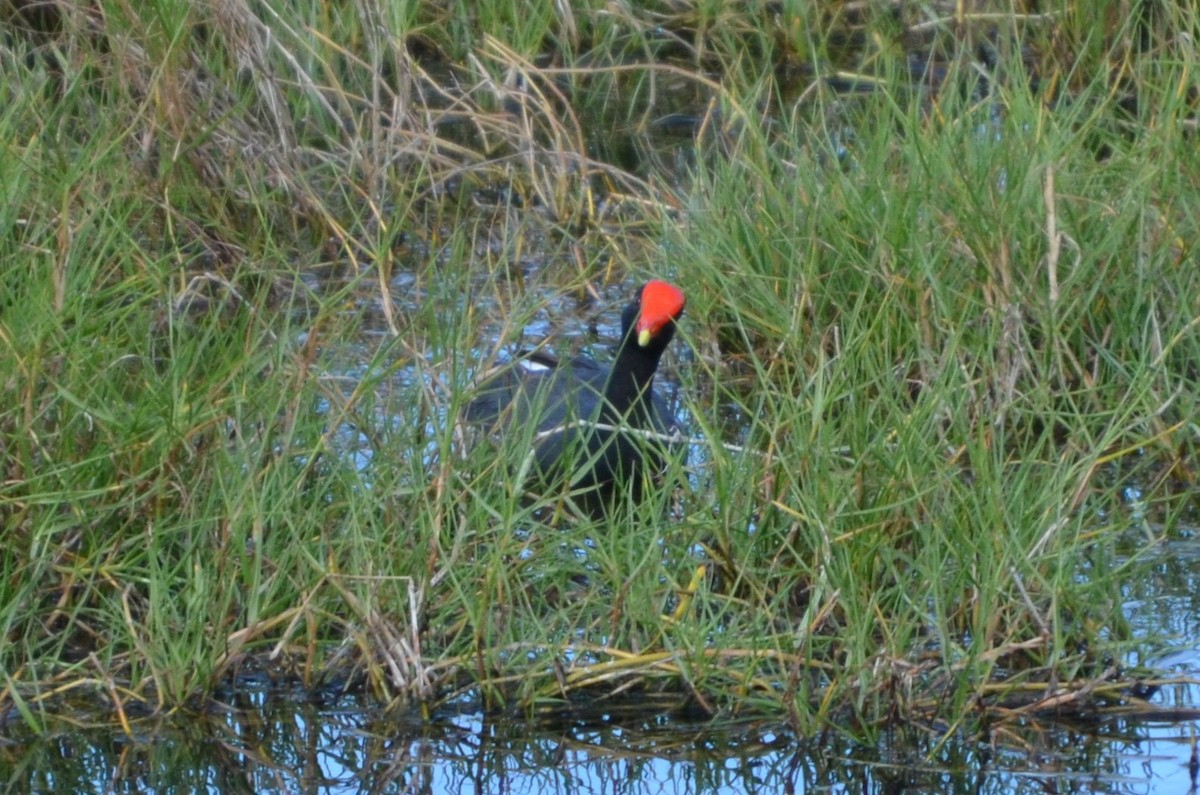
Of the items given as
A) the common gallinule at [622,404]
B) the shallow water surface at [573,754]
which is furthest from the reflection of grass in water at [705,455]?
the common gallinule at [622,404]

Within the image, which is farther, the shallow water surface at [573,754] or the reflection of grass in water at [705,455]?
the reflection of grass in water at [705,455]

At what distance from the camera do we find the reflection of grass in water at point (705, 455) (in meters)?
3.45

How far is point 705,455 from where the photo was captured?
4480 mm

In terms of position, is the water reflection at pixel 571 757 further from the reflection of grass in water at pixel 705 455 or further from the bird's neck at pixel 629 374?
the bird's neck at pixel 629 374

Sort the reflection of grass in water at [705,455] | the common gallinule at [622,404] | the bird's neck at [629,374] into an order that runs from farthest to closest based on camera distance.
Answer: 1. the bird's neck at [629,374]
2. the common gallinule at [622,404]
3. the reflection of grass in water at [705,455]

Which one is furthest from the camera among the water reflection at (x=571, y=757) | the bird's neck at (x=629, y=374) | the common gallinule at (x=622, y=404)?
the bird's neck at (x=629, y=374)

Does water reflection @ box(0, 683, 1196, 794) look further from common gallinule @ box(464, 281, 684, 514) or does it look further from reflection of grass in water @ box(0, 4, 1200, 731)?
common gallinule @ box(464, 281, 684, 514)

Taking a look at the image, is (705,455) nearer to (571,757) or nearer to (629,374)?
(629,374)

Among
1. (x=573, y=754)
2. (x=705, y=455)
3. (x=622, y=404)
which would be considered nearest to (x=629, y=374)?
(x=622, y=404)

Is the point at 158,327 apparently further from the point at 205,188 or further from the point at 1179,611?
the point at 1179,611

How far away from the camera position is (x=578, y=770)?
3.29 m

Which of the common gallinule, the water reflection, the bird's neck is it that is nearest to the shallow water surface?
the water reflection

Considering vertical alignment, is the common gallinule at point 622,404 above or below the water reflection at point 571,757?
above

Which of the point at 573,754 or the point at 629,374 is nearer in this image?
the point at 573,754
